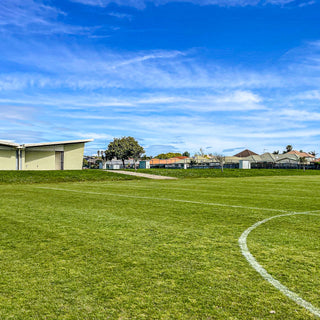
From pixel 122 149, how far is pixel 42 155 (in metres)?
47.3

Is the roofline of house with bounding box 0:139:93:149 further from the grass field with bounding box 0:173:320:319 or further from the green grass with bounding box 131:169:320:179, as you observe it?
the grass field with bounding box 0:173:320:319

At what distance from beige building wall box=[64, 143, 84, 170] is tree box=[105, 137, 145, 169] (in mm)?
43278

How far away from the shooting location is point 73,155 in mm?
45625

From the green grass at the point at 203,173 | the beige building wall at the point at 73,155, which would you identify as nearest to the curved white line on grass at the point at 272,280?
the green grass at the point at 203,173

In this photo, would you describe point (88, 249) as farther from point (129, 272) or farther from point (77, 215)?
point (77, 215)

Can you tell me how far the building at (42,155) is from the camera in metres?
39.2

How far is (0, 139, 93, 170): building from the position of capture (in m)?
39.2

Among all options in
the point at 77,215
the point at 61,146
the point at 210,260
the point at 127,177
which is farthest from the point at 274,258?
the point at 61,146

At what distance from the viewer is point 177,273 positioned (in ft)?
12.8

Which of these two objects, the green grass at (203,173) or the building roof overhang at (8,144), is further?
the building roof overhang at (8,144)

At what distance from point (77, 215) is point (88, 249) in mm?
3336

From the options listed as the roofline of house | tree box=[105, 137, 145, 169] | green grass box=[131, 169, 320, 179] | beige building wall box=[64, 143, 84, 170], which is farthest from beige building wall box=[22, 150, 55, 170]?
tree box=[105, 137, 145, 169]

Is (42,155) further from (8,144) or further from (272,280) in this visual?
(272,280)

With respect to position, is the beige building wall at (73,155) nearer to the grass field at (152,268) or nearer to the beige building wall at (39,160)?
the beige building wall at (39,160)
